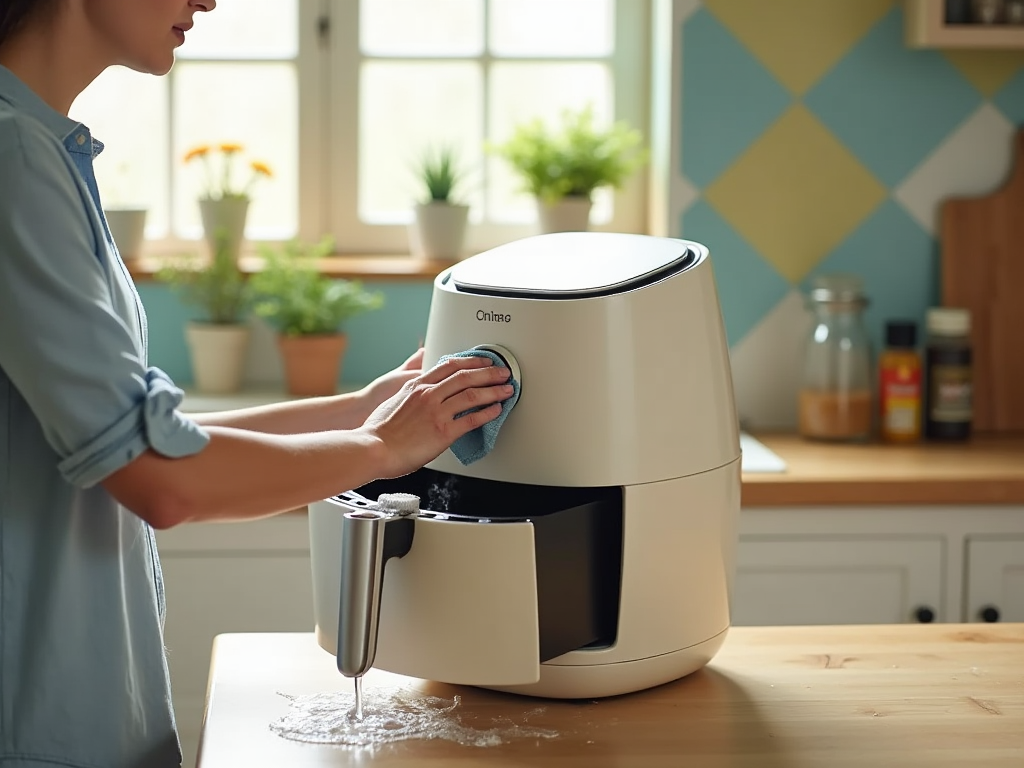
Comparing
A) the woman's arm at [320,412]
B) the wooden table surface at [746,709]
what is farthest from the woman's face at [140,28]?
the wooden table surface at [746,709]

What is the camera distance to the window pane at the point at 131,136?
8.50 feet

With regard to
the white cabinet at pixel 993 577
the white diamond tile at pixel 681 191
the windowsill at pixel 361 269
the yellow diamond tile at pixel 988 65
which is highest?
the yellow diamond tile at pixel 988 65

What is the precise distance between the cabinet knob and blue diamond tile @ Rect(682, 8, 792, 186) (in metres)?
0.89

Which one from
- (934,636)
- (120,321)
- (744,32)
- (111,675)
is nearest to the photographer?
(120,321)

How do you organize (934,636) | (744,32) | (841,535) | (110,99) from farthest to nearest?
(110,99)
(744,32)
(841,535)
(934,636)

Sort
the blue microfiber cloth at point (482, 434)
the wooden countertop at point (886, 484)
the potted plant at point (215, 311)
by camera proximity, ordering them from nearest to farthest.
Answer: the blue microfiber cloth at point (482, 434)
the wooden countertop at point (886, 484)
the potted plant at point (215, 311)

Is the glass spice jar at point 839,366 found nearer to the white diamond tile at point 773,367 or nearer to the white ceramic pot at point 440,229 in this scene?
the white diamond tile at point 773,367

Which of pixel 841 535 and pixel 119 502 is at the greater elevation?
pixel 119 502

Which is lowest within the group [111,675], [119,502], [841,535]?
[841,535]

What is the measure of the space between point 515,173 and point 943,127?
789 millimetres

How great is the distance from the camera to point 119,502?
95cm

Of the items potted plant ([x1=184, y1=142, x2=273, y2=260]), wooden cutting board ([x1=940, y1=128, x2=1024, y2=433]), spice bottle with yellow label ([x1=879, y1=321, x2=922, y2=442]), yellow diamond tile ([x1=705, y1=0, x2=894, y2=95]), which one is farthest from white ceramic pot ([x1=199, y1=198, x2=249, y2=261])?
wooden cutting board ([x1=940, y1=128, x2=1024, y2=433])

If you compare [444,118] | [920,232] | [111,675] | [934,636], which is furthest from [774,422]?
[111,675]

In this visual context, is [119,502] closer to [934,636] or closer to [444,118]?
[934,636]
